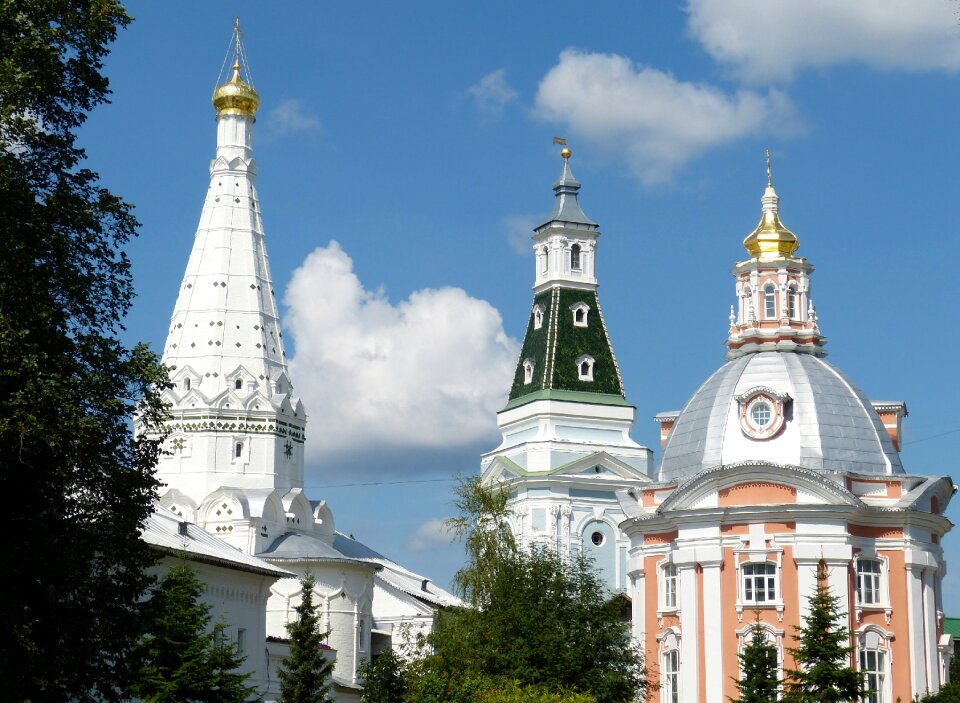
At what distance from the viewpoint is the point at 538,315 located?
7938 cm

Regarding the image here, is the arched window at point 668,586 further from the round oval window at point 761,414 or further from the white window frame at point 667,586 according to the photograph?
the round oval window at point 761,414

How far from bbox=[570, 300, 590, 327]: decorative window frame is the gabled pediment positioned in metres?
32.6

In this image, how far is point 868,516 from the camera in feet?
149

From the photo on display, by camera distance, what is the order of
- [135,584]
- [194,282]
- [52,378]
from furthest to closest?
[194,282], [135,584], [52,378]

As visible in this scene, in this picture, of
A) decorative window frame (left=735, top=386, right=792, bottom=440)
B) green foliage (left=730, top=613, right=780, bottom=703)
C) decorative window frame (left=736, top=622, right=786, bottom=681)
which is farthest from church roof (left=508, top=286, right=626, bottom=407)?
green foliage (left=730, top=613, right=780, bottom=703)

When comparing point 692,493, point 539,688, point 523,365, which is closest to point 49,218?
point 539,688

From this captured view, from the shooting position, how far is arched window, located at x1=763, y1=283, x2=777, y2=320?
51.3 m

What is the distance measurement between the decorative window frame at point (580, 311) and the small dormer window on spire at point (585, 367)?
1616mm

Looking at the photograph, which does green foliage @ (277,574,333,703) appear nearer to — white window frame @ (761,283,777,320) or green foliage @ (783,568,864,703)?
green foliage @ (783,568,864,703)

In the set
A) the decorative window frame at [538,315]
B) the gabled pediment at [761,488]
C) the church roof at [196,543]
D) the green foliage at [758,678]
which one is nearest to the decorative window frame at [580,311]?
the decorative window frame at [538,315]

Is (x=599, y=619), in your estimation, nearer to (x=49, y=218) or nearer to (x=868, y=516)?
(x=868, y=516)

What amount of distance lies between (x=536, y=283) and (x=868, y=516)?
35995 millimetres

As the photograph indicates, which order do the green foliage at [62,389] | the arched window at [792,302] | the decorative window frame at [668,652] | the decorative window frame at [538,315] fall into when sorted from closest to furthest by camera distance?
the green foliage at [62,389], the decorative window frame at [668,652], the arched window at [792,302], the decorative window frame at [538,315]

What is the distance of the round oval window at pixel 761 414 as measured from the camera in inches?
1853
